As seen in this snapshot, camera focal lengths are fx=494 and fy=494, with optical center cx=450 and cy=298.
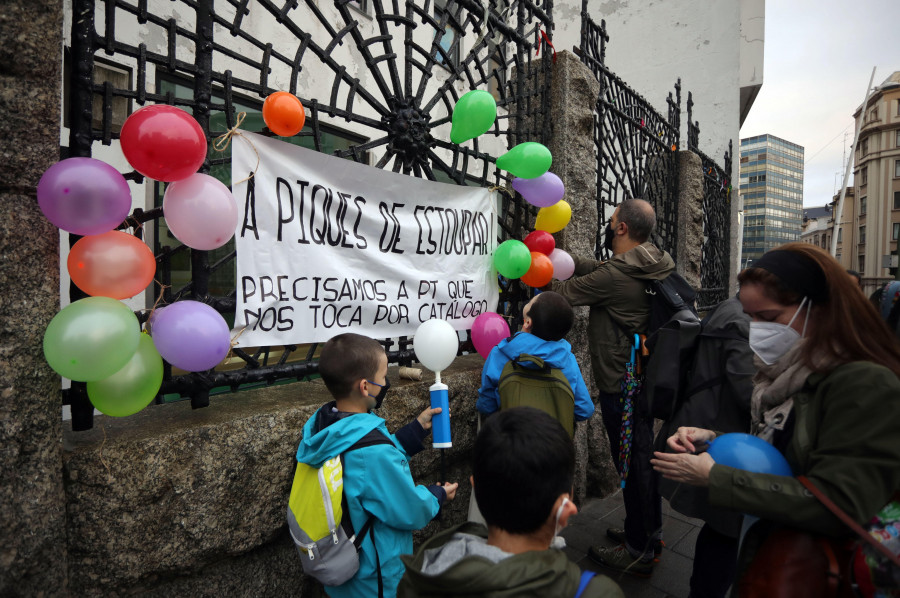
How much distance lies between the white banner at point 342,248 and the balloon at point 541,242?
437 mm

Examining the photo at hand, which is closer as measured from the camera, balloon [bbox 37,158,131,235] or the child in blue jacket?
balloon [bbox 37,158,131,235]

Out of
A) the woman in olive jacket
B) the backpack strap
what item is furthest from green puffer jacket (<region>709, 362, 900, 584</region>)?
the backpack strap

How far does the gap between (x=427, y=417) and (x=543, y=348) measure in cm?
83

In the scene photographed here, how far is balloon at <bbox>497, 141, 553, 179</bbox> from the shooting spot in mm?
2963

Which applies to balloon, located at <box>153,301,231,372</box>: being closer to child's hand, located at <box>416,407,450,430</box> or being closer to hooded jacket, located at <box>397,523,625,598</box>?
child's hand, located at <box>416,407,450,430</box>

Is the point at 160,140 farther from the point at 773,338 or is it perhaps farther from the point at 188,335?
the point at 773,338

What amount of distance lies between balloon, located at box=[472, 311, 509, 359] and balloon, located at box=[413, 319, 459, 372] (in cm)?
67

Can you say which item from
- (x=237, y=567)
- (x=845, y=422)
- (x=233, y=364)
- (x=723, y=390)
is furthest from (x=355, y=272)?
(x=233, y=364)

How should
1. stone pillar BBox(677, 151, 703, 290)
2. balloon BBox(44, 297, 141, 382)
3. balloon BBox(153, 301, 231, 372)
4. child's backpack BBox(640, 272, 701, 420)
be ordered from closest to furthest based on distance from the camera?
balloon BBox(44, 297, 141, 382)
balloon BBox(153, 301, 231, 372)
child's backpack BBox(640, 272, 701, 420)
stone pillar BBox(677, 151, 703, 290)

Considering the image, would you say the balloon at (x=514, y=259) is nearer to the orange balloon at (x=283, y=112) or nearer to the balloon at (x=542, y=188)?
the balloon at (x=542, y=188)

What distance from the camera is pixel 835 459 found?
4.21ft

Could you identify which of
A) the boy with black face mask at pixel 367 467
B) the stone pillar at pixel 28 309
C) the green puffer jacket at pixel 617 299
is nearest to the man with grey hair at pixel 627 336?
the green puffer jacket at pixel 617 299

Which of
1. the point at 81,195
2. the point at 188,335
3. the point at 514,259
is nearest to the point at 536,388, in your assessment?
the point at 514,259

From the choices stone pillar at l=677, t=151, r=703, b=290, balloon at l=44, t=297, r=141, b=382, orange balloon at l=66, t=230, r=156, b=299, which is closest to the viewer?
balloon at l=44, t=297, r=141, b=382
